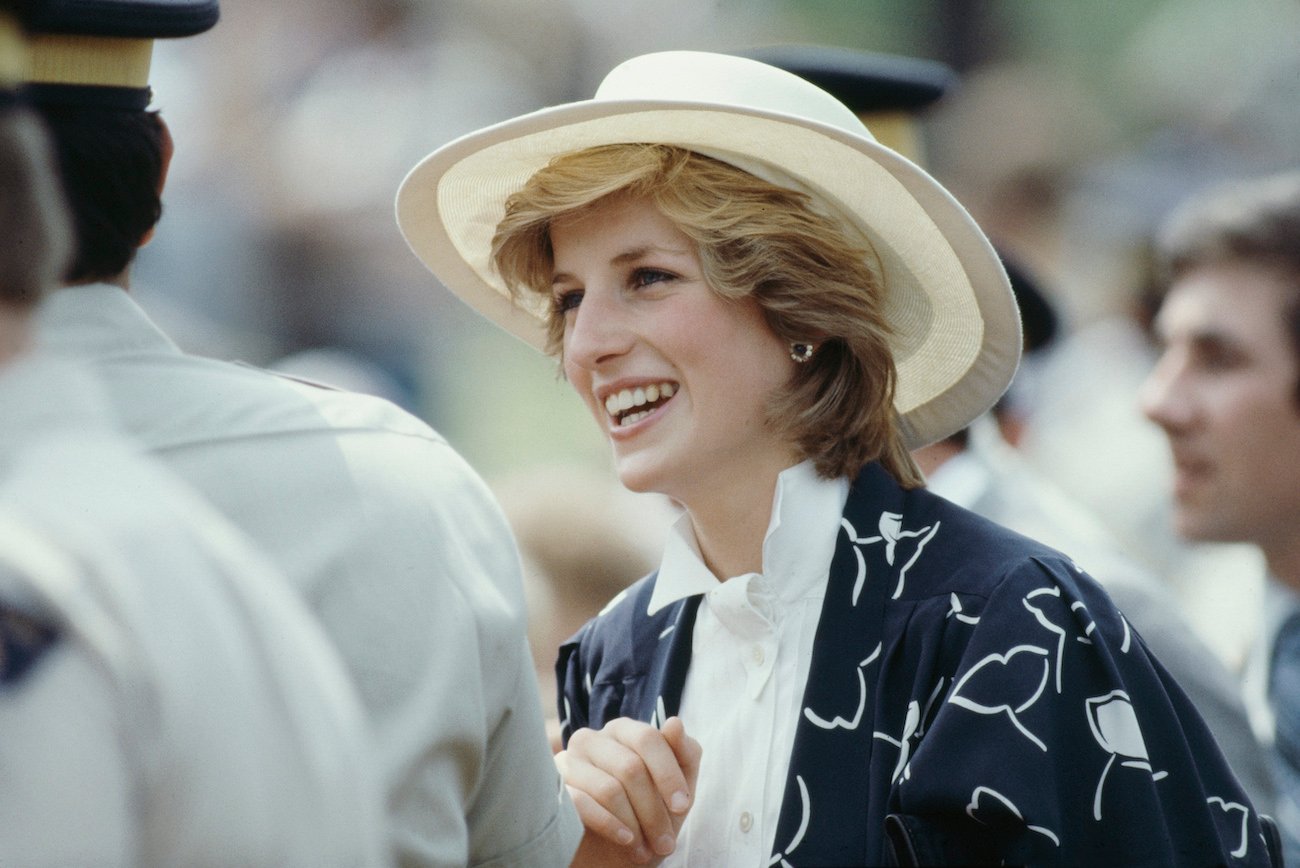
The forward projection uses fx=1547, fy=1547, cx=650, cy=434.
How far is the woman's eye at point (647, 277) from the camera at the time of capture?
2.61 m

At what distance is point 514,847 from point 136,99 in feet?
3.29

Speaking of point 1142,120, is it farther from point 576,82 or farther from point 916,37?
point 576,82

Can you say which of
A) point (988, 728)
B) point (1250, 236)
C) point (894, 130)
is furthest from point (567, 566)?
point (1250, 236)

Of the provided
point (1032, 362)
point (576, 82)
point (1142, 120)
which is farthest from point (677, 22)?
point (1032, 362)

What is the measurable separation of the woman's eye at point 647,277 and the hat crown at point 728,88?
296mm

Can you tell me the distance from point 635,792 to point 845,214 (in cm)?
107

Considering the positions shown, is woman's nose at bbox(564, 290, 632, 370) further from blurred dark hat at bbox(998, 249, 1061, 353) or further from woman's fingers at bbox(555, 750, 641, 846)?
blurred dark hat at bbox(998, 249, 1061, 353)

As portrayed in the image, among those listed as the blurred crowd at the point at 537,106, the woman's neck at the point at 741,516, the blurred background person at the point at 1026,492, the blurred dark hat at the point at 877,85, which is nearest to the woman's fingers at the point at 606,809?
the woman's neck at the point at 741,516

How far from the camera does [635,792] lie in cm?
224

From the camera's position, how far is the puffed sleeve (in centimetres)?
207

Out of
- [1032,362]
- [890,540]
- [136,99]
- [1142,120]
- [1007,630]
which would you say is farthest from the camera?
[1142,120]

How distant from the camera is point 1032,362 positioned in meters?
5.20

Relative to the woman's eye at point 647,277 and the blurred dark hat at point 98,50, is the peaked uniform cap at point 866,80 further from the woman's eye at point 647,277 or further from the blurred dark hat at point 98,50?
the blurred dark hat at point 98,50

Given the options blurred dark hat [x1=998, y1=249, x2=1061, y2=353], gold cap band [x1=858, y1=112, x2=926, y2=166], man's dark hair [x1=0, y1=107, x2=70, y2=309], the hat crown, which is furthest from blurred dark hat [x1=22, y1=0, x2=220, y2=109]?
blurred dark hat [x1=998, y1=249, x2=1061, y2=353]
